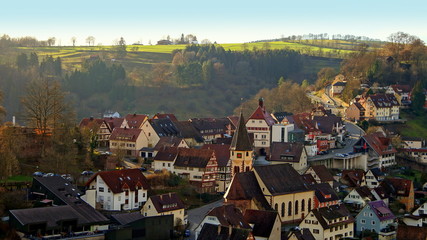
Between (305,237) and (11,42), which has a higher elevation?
(11,42)

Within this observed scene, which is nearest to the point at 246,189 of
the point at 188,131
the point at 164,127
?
the point at 164,127

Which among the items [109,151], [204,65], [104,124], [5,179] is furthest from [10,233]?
[204,65]

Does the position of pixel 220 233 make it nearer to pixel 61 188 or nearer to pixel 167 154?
pixel 61 188

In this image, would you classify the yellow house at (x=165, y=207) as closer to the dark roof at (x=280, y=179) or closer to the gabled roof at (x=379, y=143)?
the dark roof at (x=280, y=179)

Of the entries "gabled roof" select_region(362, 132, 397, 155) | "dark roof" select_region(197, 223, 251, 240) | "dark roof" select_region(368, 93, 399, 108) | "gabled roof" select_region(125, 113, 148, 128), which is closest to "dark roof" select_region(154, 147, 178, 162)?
"gabled roof" select_region(125, 113, 148, 128)

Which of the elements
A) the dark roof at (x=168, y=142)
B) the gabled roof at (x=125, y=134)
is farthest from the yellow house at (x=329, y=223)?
the gabled roof at (x=125, y=134)

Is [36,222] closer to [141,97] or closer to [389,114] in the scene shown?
[389,114]
